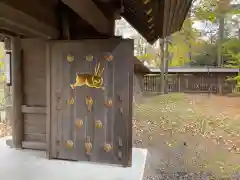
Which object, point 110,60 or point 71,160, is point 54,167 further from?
point 110,60

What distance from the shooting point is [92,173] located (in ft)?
9.32

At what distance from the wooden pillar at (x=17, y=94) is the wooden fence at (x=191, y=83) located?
990cm

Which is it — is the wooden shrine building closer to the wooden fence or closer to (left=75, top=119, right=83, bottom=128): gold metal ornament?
(left=75, top=119, right=83, bottom=128): gold metal ornament

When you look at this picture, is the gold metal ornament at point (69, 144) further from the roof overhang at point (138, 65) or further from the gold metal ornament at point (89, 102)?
the roof overhang at point (138, 65)

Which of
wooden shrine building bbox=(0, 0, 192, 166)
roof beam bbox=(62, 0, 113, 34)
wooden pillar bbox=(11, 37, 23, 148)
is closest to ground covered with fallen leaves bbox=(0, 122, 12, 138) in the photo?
wooden pillar bbox=(11, 37, 23, 148)

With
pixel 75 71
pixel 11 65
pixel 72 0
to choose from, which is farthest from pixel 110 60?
pixel 11 65

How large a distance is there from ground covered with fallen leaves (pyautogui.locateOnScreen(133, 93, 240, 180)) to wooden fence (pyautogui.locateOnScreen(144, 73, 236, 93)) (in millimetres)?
3306

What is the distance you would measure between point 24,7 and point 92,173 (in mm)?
1927

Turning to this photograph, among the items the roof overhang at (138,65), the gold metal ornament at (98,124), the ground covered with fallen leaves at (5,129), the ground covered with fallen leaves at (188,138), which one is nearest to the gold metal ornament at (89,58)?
the roof overhang at (138,65)

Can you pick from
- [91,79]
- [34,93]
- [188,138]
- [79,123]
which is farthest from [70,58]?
[188,138]

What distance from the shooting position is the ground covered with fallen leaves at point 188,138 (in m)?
3.93

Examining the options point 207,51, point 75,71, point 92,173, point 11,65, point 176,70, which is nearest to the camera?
point 92,173

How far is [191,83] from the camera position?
1340 centimetres

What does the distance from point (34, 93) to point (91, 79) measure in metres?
1.11
